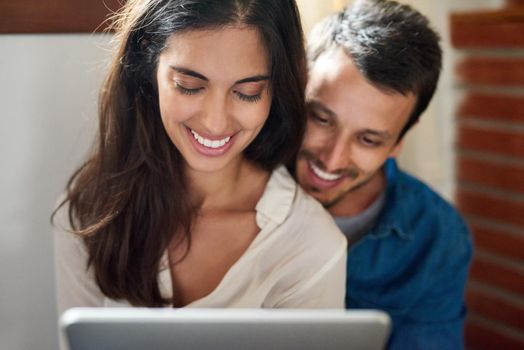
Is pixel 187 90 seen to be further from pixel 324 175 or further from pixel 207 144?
pixel 324 175

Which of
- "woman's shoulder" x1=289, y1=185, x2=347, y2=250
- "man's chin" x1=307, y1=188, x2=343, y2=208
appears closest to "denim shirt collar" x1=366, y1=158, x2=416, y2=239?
"man's chin" x1=307, y1=188, x2=343, y2=208

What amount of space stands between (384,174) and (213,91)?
2.20ft

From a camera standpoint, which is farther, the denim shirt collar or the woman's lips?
the denim shirt collar

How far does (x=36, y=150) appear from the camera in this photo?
1.34 m

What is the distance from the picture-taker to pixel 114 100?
1.20m

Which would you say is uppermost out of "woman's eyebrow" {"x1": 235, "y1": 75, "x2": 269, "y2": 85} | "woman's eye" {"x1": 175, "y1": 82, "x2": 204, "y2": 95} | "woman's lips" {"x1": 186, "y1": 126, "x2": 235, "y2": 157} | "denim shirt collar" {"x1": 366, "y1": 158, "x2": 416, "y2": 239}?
"woman's eyebrow" {"x1": 235, "y1": 75, "x2": 269, "y2": 85}

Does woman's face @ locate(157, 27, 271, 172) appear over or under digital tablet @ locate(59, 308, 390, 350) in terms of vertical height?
over

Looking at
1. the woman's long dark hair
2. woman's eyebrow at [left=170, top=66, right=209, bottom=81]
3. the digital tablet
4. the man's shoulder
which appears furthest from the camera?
the man's shoulder

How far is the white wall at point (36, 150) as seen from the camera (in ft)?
4.26

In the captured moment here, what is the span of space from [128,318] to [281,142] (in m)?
0.61

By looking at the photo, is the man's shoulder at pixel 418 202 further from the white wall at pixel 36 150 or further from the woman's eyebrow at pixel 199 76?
the white wall at pixel 36 150

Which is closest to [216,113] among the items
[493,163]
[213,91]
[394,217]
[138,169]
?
[213,91]

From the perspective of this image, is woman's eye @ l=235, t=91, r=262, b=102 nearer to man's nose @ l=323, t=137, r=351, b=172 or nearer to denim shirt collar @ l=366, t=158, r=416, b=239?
man's nose @ l=323, t=137, r=351, b=172

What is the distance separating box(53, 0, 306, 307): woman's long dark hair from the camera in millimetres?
1169
